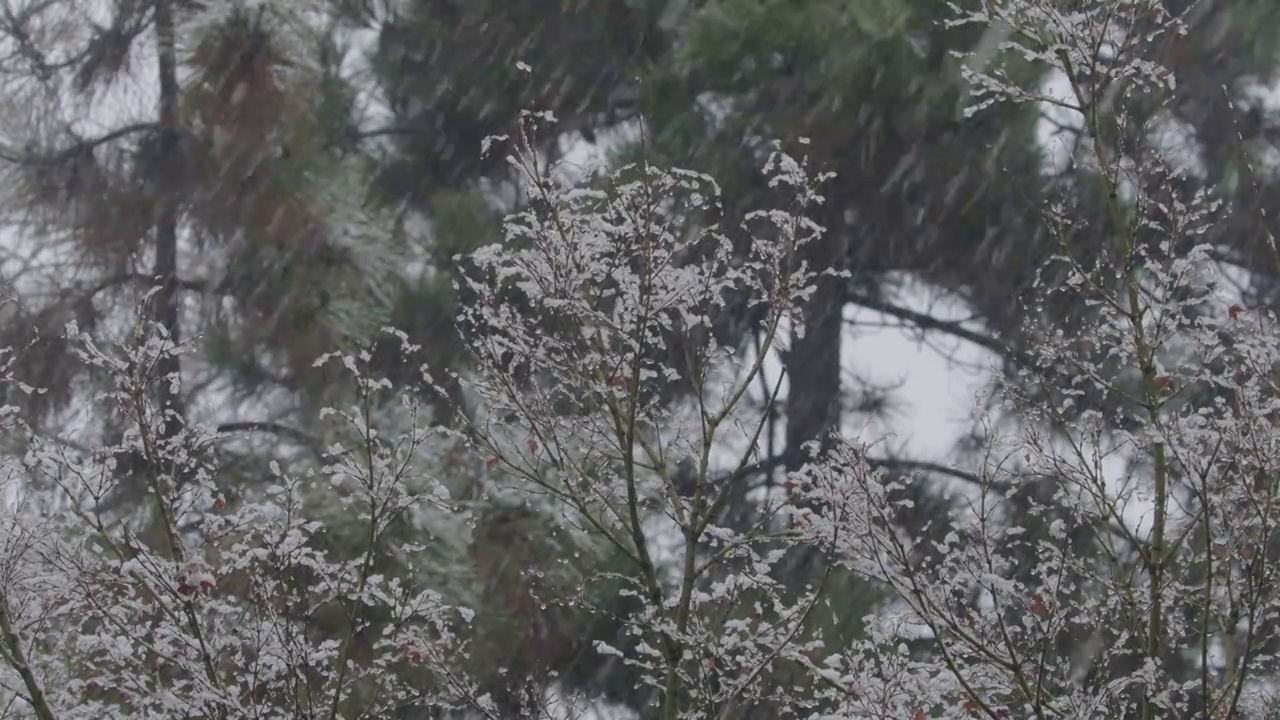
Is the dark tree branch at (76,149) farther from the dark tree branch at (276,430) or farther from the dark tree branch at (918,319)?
the dark tree branch at (918,319)

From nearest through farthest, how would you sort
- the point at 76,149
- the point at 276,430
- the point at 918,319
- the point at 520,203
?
the point at 276,430, the point at 76,149, the point at 918,319, the point at 520,203

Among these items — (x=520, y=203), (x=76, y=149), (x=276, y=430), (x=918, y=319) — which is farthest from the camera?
(x=520, y=203)

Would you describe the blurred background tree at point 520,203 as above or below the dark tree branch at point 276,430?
above

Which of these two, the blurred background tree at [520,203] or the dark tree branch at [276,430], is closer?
the dark tree branch at [276,430]

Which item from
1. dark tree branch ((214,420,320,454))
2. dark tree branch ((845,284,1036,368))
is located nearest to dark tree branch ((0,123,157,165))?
dark tree branch ((214,420,320,454))

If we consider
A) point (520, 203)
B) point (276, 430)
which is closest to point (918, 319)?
point (520, 203)

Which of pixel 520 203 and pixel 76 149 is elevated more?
pixel 520 203

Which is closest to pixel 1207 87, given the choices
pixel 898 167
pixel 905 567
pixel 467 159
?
pixel 898 167

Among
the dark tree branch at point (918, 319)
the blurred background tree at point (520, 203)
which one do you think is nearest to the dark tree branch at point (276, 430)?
the blurred background tree at point (520, 203)

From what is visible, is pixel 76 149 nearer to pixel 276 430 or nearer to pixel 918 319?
pixel 276 430

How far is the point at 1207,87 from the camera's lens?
9219 mm

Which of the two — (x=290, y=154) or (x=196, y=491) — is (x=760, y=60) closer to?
(x=290, y=154)

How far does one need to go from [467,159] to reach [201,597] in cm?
603

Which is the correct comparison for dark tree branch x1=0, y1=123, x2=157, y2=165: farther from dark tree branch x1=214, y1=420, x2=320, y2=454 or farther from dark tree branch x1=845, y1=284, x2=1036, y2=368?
dark tree branch x1=845, y1=284, x2=1036, y2=368
